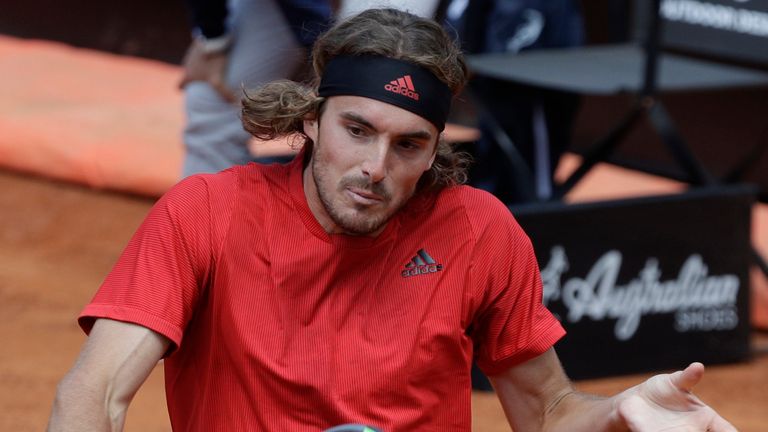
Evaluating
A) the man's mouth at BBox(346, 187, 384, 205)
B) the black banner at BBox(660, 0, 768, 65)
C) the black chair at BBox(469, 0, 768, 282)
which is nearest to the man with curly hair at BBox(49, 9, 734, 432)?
the man's mouth at BBox(346, 187, 384, 205)

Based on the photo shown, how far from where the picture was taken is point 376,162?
8.12ft

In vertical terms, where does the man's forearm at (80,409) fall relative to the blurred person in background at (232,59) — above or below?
below

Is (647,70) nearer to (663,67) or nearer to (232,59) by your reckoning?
(663,67)

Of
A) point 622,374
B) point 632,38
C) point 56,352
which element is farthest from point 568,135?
point 56,352

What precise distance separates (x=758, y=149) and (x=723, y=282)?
0.84 m

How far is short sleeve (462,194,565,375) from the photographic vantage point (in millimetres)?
2639

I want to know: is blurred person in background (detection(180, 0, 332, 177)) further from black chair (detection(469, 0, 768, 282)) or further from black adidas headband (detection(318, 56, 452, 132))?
black adidas headband (detection(318, 56, 452, 132))

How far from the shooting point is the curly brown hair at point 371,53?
2578mm

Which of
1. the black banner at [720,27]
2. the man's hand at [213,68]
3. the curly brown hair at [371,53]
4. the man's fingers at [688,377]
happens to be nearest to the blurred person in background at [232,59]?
the man's hand at [213,68]

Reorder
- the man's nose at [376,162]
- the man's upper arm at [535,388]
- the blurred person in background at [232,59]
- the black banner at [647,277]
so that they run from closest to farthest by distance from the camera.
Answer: the man's nose at [376,162] → the man's upper arm at [535,388] → the blurred person in background at [232,59] → the black banner at [647,277]

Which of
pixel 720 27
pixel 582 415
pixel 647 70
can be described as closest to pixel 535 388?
pixel 582 415

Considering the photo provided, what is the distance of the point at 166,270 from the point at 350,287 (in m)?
0.36

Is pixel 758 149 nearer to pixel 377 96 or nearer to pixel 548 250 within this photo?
pixel 548 250

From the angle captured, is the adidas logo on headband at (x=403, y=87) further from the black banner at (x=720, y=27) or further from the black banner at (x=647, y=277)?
the black banner at (x=720, y=27)
